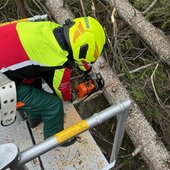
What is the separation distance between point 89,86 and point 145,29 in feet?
3.12

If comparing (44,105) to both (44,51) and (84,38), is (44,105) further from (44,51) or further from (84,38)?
(84,38)

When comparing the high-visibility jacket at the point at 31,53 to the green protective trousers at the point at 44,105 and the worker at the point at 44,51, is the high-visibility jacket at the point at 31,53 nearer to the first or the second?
the worker at the point at 44,51

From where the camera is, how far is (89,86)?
247cm

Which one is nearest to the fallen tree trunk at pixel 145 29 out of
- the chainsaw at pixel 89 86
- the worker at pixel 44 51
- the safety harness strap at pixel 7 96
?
the chainsaw at pixel 89 86

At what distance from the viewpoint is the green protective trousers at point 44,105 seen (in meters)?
2.23

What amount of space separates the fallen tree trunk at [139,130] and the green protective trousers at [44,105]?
0.56 m

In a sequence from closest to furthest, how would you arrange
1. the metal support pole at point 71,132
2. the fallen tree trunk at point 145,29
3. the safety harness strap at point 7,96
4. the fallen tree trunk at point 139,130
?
the metal support pole at point 71,132, the safety harness strap at point 7,96, the fallen tree trunk at point 139,130, the fallen tree trunk at point 145,29

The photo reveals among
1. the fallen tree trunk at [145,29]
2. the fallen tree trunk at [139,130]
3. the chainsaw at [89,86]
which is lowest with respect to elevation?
the fallen tree trunk at [139,130]

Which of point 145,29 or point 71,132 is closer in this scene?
point 71,132

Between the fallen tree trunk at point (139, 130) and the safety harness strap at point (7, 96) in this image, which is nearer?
the safety harness strap at point (7, 96)

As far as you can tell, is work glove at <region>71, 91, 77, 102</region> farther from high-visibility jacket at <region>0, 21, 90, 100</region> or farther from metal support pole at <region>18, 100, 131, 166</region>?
metal support pole at <region>18, 100, 131, 166</region>

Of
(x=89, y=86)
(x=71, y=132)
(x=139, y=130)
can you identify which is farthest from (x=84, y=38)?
(x=139, y=130)

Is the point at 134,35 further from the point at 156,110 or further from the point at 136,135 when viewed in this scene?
the point at 136,135

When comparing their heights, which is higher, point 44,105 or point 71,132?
point 71,132
